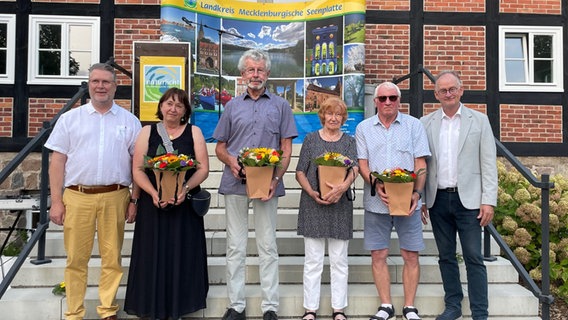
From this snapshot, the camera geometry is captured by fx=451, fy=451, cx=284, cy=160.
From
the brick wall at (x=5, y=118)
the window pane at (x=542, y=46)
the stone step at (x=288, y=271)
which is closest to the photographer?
the stone step at (x=288, y=271)

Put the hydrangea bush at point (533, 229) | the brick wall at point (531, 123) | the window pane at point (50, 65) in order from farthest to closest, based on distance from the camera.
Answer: the brick wall at point (531, 123) < the window pane at point (50, 65) < the hydrangea bush at point (533, 229)

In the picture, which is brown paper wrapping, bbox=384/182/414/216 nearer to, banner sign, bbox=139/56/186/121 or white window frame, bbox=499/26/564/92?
banner sign, bbox=139/56/186/121

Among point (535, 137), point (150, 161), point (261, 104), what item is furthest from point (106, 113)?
point (535, 137)

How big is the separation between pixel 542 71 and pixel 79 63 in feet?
22.5

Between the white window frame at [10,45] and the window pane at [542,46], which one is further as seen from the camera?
the window pane at [542,46]

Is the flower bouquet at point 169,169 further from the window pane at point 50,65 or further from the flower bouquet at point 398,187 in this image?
the window pane at point 50,65

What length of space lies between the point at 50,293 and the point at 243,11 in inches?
187

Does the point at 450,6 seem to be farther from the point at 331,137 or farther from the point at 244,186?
the point at 244,186

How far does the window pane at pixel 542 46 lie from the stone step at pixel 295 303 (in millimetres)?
4729

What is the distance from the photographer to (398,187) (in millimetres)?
2812

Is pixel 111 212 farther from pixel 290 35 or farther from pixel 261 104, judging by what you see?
pixel 290 35

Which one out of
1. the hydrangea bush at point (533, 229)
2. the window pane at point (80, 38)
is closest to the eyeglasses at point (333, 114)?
the hydrangea bush at point (533, 229)

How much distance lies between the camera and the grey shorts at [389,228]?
9.80 ft

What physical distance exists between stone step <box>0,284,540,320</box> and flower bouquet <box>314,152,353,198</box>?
36.5 inches
